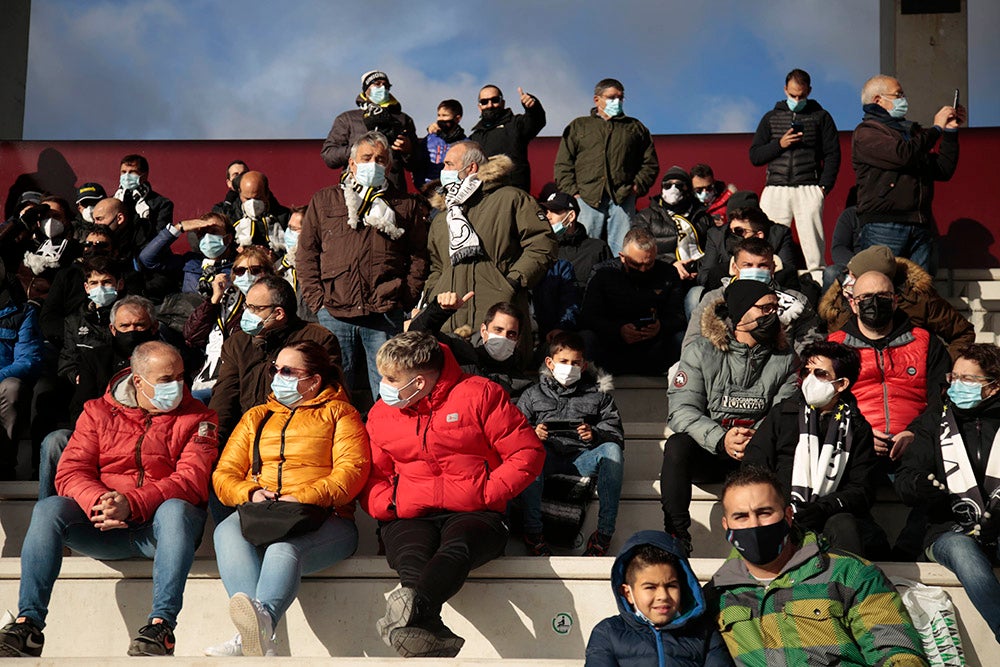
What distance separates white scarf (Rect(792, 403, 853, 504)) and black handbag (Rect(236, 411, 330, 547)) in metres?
1.91

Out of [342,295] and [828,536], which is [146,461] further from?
[828,536]

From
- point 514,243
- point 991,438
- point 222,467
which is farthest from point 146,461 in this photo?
point 991,438

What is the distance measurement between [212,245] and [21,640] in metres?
3.73

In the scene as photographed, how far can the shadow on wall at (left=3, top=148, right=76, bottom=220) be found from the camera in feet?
39.5

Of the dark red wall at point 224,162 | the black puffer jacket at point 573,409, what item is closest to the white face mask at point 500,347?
the black puffer jacket at point 573,409

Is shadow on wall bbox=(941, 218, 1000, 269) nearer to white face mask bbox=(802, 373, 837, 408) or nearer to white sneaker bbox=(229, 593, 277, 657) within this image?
white face mask bbox=(802, 373, 837, 408)

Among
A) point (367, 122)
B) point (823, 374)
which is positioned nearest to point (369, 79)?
point (367, 122)

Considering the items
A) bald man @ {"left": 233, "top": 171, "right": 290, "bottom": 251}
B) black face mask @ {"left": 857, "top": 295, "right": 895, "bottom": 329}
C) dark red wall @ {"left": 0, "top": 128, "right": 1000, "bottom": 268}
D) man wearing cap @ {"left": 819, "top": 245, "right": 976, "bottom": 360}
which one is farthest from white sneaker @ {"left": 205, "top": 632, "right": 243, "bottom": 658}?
dark red wall @ {"left": 0, "top": 128, "right": 1000, "bottom": 268}

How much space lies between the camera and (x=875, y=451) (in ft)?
17.9

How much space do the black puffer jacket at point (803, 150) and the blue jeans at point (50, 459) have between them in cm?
560

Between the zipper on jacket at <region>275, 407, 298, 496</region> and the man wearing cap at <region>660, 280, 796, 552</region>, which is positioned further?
the man wearing cap at <region>660, 280, 796, 552</region>

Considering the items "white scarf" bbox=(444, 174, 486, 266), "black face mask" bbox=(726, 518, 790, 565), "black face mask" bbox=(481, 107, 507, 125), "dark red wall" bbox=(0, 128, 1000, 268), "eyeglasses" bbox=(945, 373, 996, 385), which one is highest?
"dark red wall" bbox=(0, 128, 1000, 268)

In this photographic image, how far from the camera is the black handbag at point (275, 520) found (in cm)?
507

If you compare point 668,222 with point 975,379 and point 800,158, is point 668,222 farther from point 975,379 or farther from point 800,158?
point 975,379
